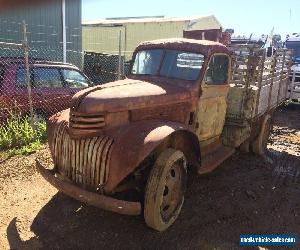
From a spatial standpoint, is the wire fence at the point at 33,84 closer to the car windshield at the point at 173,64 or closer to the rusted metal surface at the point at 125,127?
the car windshield at the point at 173,64

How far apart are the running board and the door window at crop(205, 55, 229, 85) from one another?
3.74ft

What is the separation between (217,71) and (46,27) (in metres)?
10.6

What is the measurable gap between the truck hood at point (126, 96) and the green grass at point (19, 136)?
2.93 m

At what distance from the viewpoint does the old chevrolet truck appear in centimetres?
388

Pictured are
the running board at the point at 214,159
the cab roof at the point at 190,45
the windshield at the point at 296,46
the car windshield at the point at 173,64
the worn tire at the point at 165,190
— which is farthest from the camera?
the windshield at the point at 296,46

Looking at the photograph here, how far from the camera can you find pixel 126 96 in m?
4.25

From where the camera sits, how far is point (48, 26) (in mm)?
14422

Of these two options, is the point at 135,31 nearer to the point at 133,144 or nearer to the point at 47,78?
the point at 47,78

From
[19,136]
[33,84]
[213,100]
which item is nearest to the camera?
[213,100]

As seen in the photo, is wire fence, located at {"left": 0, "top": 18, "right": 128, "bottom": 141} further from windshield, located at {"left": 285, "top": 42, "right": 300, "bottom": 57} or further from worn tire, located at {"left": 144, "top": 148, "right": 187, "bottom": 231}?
windshield, located at {"left": 285, "top": 42, "right": 300, "bottom": 57}

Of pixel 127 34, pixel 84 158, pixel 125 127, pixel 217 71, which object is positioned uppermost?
pixel 127 34

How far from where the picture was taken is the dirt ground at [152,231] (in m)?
4.14

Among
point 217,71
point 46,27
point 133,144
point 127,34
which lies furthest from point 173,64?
point 127,34

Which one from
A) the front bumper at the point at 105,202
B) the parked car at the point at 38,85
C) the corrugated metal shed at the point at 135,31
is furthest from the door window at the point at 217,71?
the corrugated metal shed at the point at 135,31
